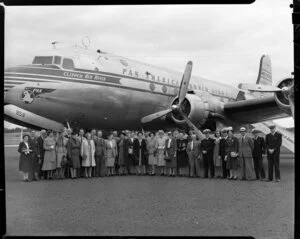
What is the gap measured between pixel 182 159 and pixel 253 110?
4994 millimetres

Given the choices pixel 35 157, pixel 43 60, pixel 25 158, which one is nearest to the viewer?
pixel 25 158

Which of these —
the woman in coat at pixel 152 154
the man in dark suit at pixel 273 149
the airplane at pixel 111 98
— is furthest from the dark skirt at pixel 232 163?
the woman in coat at pixel 152 154

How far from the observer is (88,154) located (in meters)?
12.0

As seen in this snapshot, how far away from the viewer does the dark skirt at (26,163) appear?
428 inches

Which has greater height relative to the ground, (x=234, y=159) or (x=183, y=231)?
(x=234, y=159)

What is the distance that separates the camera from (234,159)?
11.6 metres

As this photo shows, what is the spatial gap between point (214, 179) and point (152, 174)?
6.92 feet

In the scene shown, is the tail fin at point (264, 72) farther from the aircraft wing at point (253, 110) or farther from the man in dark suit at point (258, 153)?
the man in dark suit at point (258, 153)

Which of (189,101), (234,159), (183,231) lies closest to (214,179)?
(234,159)

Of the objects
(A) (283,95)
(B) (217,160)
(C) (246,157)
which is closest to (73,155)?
(B) (217,160)

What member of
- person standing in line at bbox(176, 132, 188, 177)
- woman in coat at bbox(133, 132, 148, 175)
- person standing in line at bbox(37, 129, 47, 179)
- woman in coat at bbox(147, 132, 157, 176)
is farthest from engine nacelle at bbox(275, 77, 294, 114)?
person standing in line at bbox(37, 129, 47, 179)

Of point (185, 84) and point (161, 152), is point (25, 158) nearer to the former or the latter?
point (161, 152)

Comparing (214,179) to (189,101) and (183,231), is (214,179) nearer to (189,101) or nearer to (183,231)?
(189,101)
